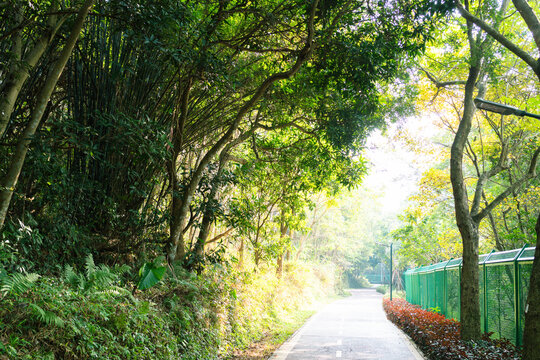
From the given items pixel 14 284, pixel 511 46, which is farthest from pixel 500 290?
pixel 14 284

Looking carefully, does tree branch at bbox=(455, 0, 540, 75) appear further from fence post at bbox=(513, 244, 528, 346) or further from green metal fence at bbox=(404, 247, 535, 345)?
fence post at bbox=(513, 244, 528, 346)

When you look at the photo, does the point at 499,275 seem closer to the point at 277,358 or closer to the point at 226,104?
the point at 277,358

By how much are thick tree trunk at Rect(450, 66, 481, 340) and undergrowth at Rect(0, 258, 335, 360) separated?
18.7ft

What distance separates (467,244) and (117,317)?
847 centimetres

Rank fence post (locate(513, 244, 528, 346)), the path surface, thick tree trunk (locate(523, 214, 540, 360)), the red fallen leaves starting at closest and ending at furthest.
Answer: thick tree trunk (locate(523, 214, 540, 360))
the red fallen leaves
fence post (locate(513, 244, 528, 346))
the path surface

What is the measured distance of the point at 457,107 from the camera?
674 inches

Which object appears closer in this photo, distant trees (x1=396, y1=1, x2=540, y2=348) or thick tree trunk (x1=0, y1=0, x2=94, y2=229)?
thick tree trunk (x1=0, y1=0, x2=94, y2=229)

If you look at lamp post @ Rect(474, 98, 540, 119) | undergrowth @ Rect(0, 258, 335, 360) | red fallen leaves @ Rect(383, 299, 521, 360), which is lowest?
red fallen leaves @ Rect(383, 299, 521, 360)

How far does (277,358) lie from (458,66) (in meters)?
9.65

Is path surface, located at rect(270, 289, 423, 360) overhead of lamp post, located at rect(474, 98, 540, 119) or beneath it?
beneath

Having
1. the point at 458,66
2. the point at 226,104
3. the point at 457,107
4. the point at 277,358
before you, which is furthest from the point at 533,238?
the point at 226,104

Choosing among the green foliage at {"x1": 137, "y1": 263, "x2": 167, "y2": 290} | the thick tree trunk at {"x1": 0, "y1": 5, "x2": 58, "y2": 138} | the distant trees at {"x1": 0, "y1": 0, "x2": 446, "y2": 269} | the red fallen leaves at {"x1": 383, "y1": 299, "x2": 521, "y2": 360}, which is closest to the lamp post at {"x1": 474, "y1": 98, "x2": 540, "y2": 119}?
the distant trees at {"x1": 0, "y1": 0, "x2": 446, "y2": 269}

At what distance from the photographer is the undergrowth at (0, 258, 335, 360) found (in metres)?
4.97

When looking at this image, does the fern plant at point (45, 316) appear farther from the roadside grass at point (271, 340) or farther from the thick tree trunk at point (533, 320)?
the thick tree trunk at point (533, 320)
